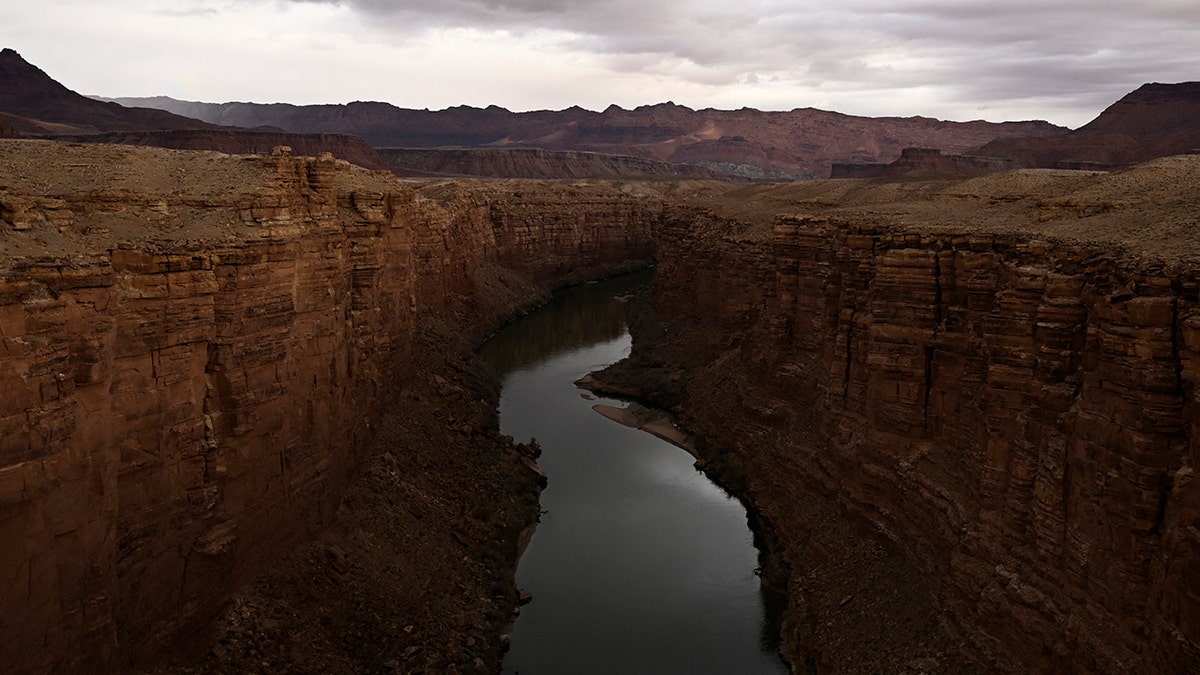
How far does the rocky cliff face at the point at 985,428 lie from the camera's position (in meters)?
13.0

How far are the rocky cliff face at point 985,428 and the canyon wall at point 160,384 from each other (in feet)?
36.4

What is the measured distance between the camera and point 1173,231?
51.9 ft

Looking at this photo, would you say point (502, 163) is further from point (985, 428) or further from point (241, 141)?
point (985, 428)

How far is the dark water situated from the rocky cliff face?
118cm

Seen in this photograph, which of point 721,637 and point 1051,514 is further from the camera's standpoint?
point 721,637

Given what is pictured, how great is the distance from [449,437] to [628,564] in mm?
6862

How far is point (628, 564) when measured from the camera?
2453cm

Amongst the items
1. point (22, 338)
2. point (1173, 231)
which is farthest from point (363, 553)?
point (1173, 231)

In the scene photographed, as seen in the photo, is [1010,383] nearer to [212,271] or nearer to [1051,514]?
[1051,514]

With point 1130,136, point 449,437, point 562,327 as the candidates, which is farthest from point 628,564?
point 1130,136

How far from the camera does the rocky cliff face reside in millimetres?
12961

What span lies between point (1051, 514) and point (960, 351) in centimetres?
524

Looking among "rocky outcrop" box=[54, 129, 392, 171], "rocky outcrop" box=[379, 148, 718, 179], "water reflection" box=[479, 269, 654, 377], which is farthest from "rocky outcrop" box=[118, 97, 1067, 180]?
"water reflection" box=[479, 269, 654, 377]

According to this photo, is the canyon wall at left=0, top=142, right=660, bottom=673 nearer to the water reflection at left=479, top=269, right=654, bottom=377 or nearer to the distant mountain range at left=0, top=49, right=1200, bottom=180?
the water reflection at left=479, top=269, right=654, bottom=377
